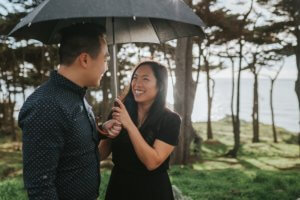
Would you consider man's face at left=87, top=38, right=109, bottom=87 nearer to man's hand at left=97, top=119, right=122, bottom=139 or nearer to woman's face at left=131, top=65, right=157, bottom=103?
man's hand at left=97, top=119, right=122, bottom=139

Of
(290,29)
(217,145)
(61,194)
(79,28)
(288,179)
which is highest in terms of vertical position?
(290,29)

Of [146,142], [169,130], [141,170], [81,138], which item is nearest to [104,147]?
[141,170]

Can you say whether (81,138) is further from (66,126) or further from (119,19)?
(119,19)

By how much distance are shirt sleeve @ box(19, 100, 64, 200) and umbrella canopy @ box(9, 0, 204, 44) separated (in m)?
0.62

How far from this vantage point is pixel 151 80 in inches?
127

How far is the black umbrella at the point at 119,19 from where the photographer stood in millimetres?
2350

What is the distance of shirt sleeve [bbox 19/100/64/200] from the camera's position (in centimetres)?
198

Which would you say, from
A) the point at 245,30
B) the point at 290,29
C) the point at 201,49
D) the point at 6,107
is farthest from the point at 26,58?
the point at 290,29

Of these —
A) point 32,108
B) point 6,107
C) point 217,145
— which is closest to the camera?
point 32,108

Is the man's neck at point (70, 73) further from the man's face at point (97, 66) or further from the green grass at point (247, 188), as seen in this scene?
the green grass at point (247, 188)

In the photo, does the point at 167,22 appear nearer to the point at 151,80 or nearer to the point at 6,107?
the point at 151,80

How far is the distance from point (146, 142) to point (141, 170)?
0.32 meters

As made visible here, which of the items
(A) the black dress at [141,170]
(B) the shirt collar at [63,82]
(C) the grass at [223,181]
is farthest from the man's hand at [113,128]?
(C) the grass at [223,181]

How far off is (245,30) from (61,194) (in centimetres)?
2161
